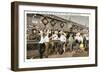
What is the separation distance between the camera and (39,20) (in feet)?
5.14

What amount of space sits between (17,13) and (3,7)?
99mm

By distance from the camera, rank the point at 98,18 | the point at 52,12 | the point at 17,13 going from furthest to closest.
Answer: the point at 98,18 → the point at 52,12 → the point at 17,13

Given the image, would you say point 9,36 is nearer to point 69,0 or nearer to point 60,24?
point 60,24

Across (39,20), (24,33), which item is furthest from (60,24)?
(24,33)

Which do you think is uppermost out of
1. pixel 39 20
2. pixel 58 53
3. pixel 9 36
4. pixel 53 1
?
pixel 53 1

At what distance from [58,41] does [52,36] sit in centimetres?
5

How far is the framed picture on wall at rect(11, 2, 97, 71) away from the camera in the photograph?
1.51 m

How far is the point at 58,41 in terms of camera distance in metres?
1.62

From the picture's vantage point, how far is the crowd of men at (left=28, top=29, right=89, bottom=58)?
1571 mm

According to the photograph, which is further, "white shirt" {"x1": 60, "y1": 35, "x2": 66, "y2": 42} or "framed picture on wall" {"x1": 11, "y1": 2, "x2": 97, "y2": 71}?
"white shirt" {"x1": 60, "y1": 35, "x2": 66, "y2": 42}

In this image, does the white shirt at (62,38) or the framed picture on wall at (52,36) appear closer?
the framed picture on wall at (52,36)

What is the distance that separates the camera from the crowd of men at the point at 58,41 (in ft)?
5.16

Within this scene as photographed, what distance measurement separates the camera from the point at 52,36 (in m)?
1.60

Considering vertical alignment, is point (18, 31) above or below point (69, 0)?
below
